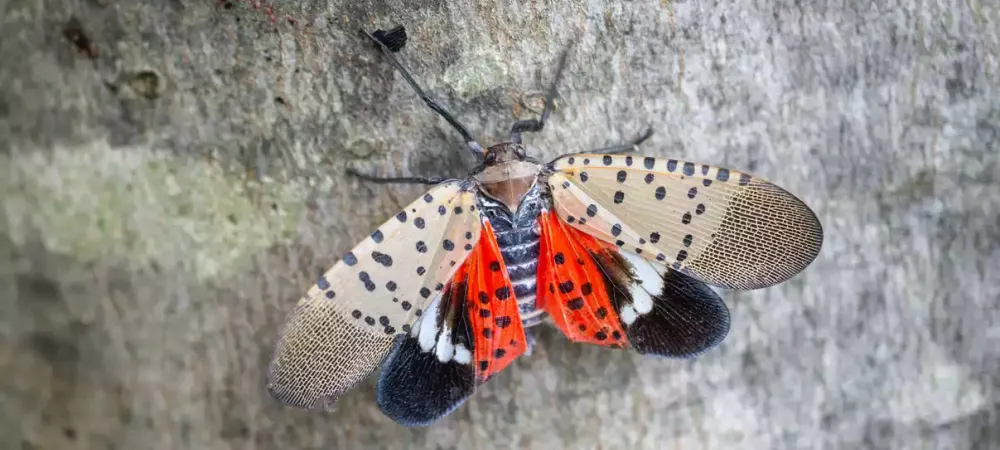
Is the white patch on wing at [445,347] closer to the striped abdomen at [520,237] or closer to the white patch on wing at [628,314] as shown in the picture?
the striped abdomen at [520,237]

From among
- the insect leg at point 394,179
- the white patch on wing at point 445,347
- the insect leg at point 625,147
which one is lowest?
the white patch on wing at point 445,347

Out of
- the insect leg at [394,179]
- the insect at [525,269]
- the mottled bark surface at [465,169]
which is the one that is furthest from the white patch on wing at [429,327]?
the insect leg at [394,179]

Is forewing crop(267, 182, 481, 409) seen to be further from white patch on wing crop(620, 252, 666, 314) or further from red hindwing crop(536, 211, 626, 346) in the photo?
white patch on wing crop(620, 252, 666, 314)

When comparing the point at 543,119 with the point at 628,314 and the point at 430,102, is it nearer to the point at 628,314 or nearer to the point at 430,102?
the point at 430,102

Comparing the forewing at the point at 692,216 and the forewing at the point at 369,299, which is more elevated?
the forewing at the point at 692,216

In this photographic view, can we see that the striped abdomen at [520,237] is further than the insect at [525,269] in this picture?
Yes

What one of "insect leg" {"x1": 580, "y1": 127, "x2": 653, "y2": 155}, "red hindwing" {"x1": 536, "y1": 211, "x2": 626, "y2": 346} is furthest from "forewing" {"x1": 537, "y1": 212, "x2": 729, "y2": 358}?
"insect leg" {"x1": 580, "y1": 127, "x2": 653, "y2": 155}
